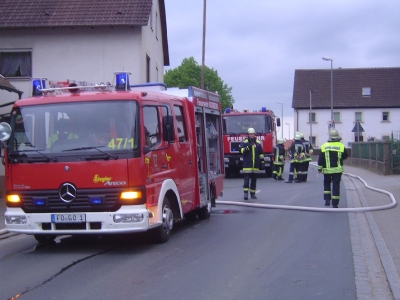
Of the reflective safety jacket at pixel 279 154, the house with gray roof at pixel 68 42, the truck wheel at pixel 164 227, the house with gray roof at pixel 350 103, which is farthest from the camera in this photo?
the house with gray roof at pixel 350 103

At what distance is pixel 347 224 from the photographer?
12320mm

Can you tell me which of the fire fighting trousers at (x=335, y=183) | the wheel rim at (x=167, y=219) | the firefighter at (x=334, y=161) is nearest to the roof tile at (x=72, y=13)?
the firefighter at (x=334, y=161)

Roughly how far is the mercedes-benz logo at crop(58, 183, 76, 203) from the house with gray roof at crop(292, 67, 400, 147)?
63.0 metres

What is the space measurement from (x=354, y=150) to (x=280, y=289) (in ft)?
112

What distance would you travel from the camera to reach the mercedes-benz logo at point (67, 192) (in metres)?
9.12

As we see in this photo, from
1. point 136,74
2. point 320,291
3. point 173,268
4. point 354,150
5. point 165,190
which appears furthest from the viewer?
point 354,150

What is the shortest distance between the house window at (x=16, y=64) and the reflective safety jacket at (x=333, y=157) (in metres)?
14.4

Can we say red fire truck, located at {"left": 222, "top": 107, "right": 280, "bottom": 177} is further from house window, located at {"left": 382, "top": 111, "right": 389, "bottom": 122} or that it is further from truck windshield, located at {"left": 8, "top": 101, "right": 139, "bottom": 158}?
house window, located at {"left": 382, "top": 111, "right": 389, "bottom": 122}

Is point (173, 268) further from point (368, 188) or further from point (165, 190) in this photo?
point (368, 188)

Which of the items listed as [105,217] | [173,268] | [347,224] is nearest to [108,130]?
[105,217]

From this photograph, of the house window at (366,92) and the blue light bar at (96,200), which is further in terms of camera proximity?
the house window at (366,92)

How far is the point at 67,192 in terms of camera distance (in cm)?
913

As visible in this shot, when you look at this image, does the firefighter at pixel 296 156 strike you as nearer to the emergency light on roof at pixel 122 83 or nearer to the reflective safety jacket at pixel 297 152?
the reflective safety jacket at pixel 297 152

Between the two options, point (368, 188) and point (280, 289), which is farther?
point (368, 188)
